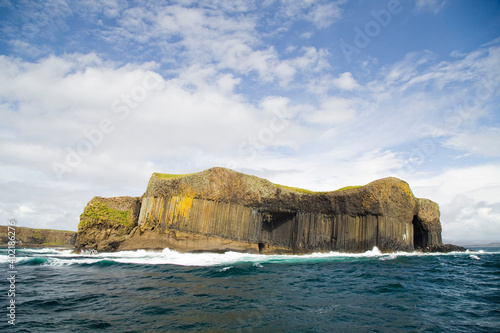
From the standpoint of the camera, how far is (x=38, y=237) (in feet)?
206

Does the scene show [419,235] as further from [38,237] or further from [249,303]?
[38,237]

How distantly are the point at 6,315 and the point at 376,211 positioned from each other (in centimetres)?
3293

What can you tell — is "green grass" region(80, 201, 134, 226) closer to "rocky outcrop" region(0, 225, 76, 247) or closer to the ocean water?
the ocean water

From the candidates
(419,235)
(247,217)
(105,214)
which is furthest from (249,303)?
(419,235)

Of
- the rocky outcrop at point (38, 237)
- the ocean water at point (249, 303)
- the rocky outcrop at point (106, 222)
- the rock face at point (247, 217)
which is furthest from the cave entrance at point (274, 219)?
the rocky outcrop at point (38, 237)

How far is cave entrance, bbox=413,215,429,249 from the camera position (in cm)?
3850

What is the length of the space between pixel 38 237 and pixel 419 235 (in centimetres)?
7447

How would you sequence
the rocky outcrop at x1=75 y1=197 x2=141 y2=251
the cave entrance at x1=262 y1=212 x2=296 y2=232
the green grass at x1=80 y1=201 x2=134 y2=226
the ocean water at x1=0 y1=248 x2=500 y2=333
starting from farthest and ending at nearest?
the cave entrance at x1=262 y1=212 x2=296 y2=232 < the green grass at x1=80 y1=201 x2=134 y2=226 < the rocky outcrop at x1=75 y1=197 x2=141 y2=251 < the ocean water at x1=0 y1=248 x2=500 y2=333

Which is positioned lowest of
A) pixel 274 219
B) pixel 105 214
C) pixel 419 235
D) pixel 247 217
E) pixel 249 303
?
pixel 249 303

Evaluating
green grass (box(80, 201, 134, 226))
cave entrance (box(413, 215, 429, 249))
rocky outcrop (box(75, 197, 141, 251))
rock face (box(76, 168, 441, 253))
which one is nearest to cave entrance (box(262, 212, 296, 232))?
rock face (box(76, 168, 441, 253))

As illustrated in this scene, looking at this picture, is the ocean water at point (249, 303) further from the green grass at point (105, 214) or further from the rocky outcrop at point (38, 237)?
the rocky outcrop at point (38, 237)

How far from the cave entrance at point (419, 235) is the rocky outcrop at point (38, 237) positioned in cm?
6666

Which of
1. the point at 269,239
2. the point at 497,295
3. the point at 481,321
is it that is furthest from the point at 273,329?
the point at 269,239

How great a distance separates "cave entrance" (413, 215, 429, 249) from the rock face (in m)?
4.15
